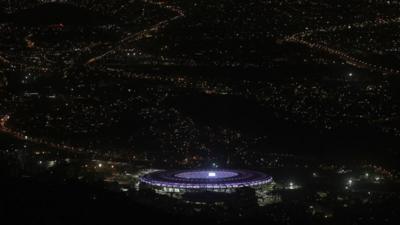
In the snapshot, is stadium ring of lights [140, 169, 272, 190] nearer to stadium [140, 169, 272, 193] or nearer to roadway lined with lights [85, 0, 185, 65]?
stadium [140, 169, 272, 193]

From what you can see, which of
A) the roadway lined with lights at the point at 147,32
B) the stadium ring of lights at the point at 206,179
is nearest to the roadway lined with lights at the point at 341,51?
the roadway lined with lights at the point at 147,32

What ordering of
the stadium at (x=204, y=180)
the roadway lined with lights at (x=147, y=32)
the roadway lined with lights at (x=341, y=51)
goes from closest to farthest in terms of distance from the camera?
the stadium at (x=204, y=180) < the roadway lined with lights at (x=341, y=51) < the roadway lined with lights at (x=147, y=32)

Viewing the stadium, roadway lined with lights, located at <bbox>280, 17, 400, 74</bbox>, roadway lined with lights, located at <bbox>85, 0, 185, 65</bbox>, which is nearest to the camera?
the stadium

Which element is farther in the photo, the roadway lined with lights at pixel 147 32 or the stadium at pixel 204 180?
the roadway lined with lights at pixel 147 32

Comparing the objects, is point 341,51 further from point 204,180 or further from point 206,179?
point 204,180

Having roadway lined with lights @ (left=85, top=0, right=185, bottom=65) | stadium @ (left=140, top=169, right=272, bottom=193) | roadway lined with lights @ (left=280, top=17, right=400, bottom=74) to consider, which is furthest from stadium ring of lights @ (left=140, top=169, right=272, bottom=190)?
roadway lined with lights @ (left=85, top=0, right=185, bottom=65)

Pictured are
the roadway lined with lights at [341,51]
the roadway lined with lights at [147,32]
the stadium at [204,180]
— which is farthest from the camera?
the roadway lined with lights at [147,32]

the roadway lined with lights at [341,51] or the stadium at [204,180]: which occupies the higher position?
the roadway lined with lights at [341,51]

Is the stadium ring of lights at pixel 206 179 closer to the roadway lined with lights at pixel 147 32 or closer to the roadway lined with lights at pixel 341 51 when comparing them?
the roadway lined with lights at pixel 341 51
